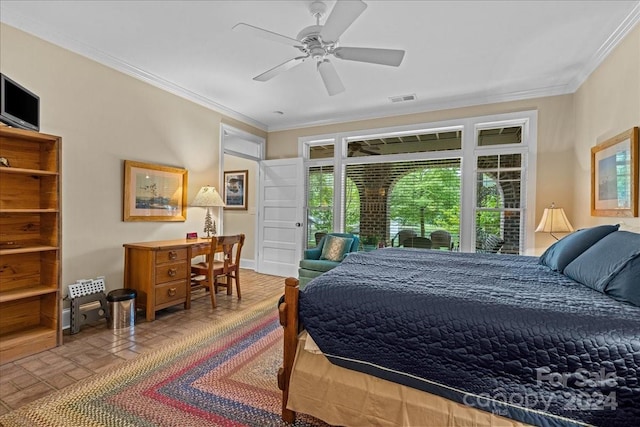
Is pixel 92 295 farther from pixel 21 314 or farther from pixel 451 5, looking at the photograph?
pixel 451 5

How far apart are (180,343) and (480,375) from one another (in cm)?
234

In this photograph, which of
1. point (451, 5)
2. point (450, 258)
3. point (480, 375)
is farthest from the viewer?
point (450, 258)

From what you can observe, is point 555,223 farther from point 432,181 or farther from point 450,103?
point 450,103

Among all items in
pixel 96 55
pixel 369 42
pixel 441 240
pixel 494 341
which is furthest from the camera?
pixel 441 240

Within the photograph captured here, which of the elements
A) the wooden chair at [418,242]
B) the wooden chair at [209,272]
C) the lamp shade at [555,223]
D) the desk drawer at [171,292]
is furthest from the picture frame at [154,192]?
the lamp shade at [555,223]

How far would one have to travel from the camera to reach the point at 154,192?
147 inches

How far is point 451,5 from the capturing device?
91.7 inches

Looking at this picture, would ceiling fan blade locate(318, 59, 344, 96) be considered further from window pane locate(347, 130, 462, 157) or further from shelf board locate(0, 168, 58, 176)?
shelf board locate(0, 168, 58, 176)

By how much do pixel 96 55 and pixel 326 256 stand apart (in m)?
3.37

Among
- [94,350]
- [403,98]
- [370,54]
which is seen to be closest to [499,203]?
[403,98]

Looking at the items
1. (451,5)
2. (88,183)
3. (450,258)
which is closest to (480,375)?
(450,258)

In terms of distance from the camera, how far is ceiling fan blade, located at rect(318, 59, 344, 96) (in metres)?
2.63

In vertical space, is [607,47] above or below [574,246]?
above

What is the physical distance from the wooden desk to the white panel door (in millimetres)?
1990
